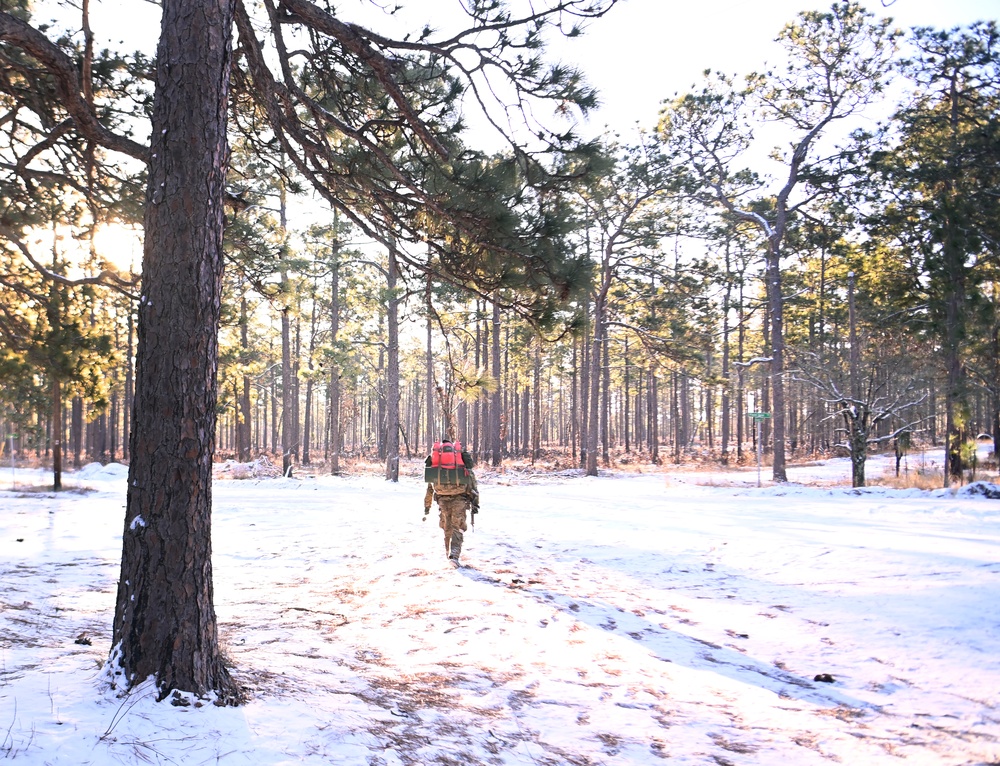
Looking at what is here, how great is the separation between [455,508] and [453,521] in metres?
0.17

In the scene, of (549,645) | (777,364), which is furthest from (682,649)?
(777,364)

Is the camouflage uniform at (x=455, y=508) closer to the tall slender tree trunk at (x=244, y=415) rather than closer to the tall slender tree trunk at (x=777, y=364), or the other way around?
the tall slender tree trunk at (x=777, y=364)

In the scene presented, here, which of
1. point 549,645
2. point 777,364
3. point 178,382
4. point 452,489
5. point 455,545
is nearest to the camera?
point 178,382

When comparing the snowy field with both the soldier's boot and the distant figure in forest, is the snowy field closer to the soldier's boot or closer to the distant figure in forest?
the soldier's boot

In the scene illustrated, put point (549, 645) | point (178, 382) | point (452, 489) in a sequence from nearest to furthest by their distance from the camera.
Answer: point (178, 382) → point (549, 645) → point (452, 489)

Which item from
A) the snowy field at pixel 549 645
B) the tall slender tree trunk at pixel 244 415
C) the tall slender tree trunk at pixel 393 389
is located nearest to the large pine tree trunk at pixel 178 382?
the snowy field at pixel 549 645

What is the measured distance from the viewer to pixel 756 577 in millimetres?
7387

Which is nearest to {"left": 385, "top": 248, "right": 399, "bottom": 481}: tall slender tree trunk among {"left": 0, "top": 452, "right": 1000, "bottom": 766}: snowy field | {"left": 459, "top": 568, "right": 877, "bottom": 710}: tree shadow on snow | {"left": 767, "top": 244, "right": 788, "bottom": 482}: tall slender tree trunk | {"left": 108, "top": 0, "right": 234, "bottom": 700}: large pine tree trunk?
{"left": 0, "top": 452, "right": 1000, "bottom": 766}: snowy field

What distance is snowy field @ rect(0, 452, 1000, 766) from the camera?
293cm

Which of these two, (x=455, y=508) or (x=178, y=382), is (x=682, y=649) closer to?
(x=455, y=508)

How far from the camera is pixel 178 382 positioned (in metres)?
3.13

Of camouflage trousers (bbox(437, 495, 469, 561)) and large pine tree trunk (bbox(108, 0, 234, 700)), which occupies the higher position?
large pine tree trunk (bbox(108, 0, 234, 700))

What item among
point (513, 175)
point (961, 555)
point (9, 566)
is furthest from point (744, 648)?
point (9, 566)

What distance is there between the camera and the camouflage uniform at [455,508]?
7.96 m
